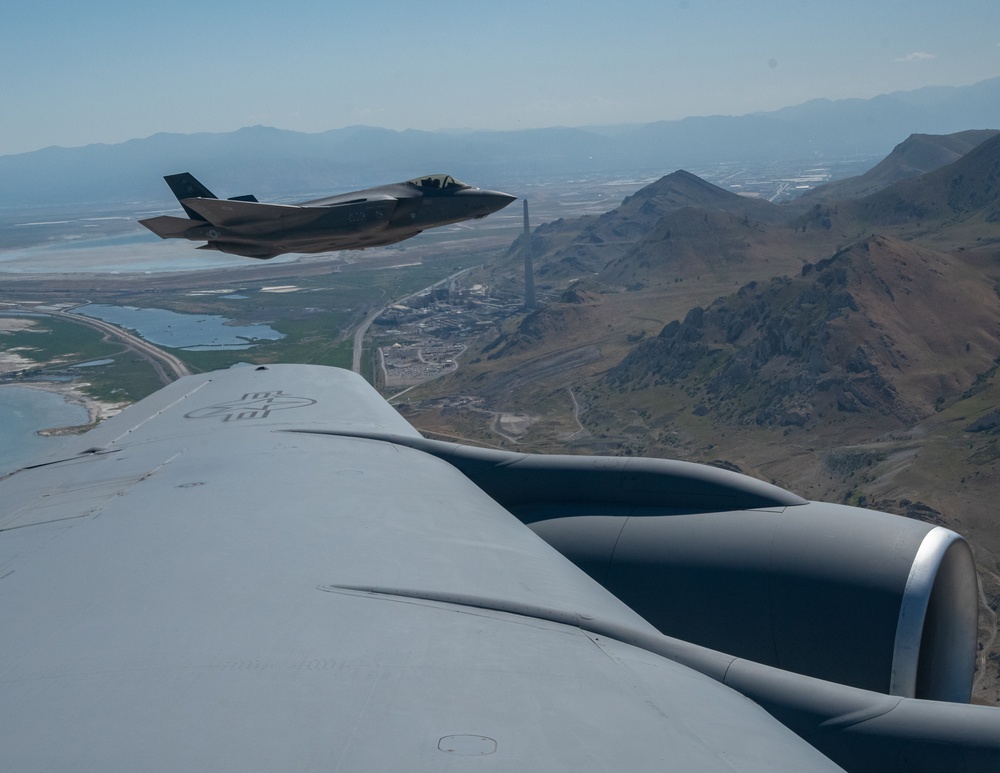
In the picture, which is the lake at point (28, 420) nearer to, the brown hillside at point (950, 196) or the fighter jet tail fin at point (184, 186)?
the fighter jet tail fin at point (184, 186)

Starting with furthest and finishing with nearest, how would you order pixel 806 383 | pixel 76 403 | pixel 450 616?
pixel 76 403
pixel 806 383
pixel 450 616

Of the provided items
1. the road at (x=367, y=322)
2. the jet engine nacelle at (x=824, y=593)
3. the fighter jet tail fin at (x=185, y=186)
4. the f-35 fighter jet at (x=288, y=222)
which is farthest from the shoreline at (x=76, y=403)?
the jet engine nacelle at (x=824, y=593)

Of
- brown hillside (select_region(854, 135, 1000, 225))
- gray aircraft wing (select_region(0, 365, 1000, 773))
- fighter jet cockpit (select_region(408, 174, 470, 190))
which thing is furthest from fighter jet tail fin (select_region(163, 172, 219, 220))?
brown hillside (select_region(854, 135, 1000, 225))

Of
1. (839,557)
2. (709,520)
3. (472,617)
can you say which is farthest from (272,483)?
(839,557)

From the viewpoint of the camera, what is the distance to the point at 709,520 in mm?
11555

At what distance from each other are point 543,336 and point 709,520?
106 m

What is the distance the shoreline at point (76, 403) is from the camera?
77625mm

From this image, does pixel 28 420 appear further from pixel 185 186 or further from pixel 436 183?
pixel 436 183

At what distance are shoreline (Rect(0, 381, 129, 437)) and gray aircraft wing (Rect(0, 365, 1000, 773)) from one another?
6530 cm

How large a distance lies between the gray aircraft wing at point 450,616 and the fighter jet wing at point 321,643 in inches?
1.2

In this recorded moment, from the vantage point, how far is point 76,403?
291ft

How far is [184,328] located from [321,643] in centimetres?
12587

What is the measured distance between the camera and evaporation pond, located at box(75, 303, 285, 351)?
366 feet

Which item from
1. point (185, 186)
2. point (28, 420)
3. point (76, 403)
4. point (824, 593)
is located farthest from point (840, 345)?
point (28, 420)
